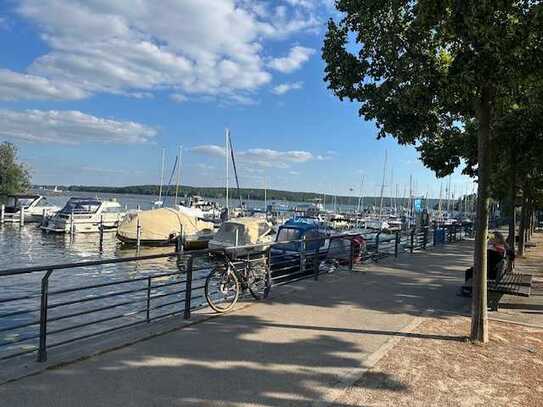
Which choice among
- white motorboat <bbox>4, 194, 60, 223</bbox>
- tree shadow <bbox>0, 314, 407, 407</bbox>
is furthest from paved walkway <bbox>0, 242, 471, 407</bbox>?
white motorboat <bbox>4, 194, 60, 223</bbox>

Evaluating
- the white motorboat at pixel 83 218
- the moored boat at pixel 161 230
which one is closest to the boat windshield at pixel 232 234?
the moored boat at pixel 161 230

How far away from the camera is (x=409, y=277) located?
13.2 metres

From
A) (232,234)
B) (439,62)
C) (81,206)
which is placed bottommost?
(232,234)

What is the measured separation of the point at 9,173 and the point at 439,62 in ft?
→ 189

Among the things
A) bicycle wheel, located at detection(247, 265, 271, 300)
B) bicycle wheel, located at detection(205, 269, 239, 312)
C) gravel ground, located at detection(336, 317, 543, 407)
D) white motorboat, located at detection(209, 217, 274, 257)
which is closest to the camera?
gravel ground, located at detection(336, 317, 543, 407)

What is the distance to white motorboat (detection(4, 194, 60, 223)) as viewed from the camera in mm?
46062

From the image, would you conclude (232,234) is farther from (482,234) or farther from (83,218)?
(482,234)

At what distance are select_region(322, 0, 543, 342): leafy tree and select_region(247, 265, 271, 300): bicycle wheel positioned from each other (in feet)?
11.0

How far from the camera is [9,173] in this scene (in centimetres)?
5616

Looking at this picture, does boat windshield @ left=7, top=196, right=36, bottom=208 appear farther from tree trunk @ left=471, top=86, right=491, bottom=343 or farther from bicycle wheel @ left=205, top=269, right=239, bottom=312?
tree trunk @ left=471, top=86, right=491, bottom=343

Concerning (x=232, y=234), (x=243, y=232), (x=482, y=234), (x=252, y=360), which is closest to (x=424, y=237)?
(x=243, y=232)

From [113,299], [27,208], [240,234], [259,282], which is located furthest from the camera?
[27,208]

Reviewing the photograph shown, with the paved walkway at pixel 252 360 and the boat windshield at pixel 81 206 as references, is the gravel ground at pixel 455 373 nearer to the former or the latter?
the paved walkway at pixel 252 360

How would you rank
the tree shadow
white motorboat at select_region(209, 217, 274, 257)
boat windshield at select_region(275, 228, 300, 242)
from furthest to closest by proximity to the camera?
1. white motorboat at select_region(209, 217, 274, 257)
2. boat windshield at select_region(275, 228, 300, 242)
3. the tree shadow
